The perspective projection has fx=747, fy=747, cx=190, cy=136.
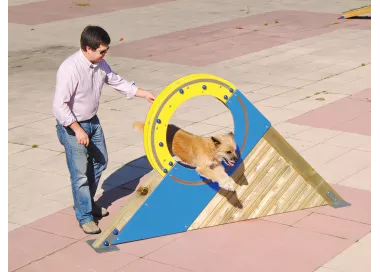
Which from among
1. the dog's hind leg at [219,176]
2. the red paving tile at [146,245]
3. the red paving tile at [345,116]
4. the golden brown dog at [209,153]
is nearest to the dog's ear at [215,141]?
the golden brown dog at [209,153]

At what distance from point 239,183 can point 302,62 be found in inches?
293

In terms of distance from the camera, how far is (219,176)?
24.1ft

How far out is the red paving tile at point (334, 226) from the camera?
7520mm

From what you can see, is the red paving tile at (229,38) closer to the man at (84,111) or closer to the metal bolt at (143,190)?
the man at (84,111)

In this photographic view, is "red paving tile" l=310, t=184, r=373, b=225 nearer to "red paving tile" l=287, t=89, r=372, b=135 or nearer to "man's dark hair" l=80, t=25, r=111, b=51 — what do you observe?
"red paving tile" l=287, t=89, r=372, b=135

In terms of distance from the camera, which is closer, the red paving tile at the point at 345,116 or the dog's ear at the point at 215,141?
the dog's ear at the point at 215,141

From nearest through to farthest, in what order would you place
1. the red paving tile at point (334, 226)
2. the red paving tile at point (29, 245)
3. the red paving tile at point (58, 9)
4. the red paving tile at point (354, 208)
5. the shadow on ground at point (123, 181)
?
the red paving tile at point (29, 245) < the red paving tile at point (334, 226) < the red paving tile at point (354, 208) < the shadow on ground at point (123, 181) < the red paving tile at point (58, 9)

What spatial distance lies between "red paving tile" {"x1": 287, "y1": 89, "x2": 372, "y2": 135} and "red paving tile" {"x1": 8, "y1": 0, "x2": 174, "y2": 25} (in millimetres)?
10275

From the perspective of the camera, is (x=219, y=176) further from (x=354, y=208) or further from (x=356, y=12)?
(x=356, y=12)

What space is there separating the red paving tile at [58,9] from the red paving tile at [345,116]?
33.7ft

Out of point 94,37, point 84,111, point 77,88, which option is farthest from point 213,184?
point 94,37

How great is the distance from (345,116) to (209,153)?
462 cm
